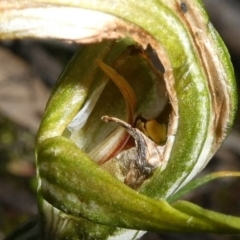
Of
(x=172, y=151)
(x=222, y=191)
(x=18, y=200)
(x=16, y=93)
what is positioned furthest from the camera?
(x=16, y=93)

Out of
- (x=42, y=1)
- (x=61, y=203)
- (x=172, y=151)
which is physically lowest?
(x=61, y=203)

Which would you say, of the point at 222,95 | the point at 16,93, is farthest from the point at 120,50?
the point at 16,93

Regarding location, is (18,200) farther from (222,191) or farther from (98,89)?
(98,89)

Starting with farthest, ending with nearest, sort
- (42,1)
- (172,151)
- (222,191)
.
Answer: (222,191) < (172,151) < (42,1)

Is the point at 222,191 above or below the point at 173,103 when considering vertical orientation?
below

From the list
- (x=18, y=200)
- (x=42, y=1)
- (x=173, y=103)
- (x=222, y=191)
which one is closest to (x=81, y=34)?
(x=42, y=1)

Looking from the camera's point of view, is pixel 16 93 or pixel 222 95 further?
pixel 16 93
